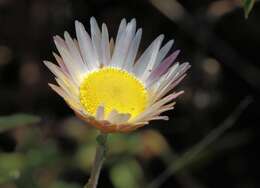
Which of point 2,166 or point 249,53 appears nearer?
point 2,166

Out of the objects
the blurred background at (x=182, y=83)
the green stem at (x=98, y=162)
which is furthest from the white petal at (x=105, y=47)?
the blurred background at (x=182, y=83)

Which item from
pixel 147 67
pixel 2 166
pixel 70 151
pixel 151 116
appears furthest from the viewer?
pixel 70 151

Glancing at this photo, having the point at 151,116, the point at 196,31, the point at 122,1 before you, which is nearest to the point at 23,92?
the point at 122,1

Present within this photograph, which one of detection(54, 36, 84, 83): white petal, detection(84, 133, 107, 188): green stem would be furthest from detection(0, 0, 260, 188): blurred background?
detection(84, 133, 107, 188): green stem

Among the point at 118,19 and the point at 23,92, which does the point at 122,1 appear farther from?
A: the point at 23,92

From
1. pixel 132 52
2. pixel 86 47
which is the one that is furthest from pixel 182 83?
pixel 86 47

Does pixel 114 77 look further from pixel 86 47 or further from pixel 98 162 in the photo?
pixel 98 162

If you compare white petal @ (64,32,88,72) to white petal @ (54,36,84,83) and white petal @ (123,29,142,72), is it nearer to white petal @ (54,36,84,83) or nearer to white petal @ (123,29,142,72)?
white petal @ (54,36,84,83)
